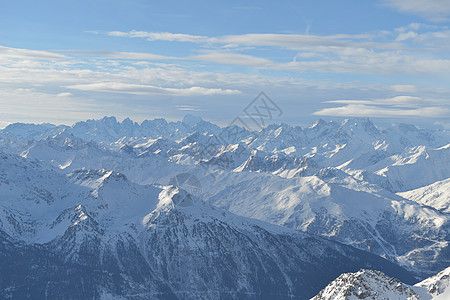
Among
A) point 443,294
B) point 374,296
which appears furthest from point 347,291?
point 443,294

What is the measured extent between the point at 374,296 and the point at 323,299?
18.7 m

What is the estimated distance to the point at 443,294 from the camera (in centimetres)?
19125

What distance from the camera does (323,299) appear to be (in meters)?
191

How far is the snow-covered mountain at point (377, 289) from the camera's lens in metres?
182

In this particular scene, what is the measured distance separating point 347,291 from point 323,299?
12.2 m

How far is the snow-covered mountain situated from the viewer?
182 metres

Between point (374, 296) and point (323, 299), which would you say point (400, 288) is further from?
point (323, 299)

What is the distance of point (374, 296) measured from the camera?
596ft

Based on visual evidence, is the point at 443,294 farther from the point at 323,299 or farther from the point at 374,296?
the point at 323,299

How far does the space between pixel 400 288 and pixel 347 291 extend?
2028cm

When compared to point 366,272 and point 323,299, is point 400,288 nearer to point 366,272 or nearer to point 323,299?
point 366,272

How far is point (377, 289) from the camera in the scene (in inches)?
7288

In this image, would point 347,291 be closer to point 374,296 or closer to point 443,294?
point 374,296

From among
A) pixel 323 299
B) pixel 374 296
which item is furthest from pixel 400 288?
pixel 323 299
